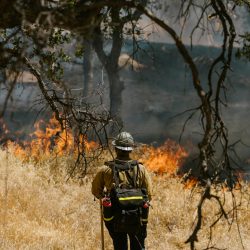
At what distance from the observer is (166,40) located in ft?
204

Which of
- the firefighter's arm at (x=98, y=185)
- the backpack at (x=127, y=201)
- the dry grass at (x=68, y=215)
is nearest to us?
the backpack at (x=127, y=201)

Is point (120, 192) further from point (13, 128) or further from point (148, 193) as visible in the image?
point (13, 128)

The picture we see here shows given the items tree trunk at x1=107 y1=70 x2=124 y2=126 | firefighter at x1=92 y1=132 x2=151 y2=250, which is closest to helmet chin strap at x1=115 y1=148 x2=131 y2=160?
firefighter at x1=92 y1=132 x2=151 y2=250

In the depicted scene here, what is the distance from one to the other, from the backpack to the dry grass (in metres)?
1.12

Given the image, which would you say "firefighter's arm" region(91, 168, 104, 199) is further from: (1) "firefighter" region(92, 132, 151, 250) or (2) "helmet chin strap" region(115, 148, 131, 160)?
(2) "helmet chin strap" region(115, 148, 131, 160)

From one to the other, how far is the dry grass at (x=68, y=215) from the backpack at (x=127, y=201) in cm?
112

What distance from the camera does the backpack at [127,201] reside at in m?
5.97

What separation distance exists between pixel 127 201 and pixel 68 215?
12.3ft

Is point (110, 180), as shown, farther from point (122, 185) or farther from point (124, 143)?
point (124, 143)

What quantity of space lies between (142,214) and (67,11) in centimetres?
388

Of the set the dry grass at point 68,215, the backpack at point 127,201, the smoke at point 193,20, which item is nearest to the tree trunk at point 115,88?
the smoke at point 193,20

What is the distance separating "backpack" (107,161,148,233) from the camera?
5969 millimetres

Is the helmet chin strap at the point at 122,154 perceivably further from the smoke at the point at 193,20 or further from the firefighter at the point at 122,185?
the smoke at the point at 193,20

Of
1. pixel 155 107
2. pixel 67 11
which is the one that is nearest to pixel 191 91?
pixel 155 107
